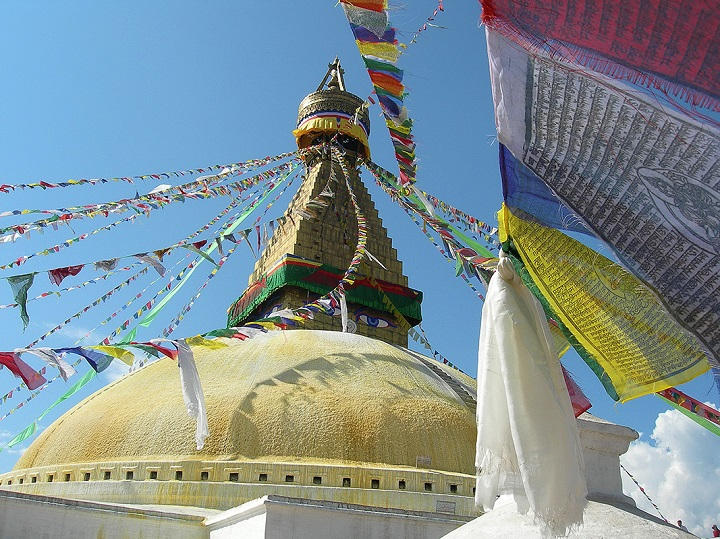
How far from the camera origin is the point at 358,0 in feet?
15.9

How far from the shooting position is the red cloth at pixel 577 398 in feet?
11.6

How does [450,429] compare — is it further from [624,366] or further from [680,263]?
[680,263]

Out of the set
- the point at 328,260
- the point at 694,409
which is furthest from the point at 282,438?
the point at 328,260

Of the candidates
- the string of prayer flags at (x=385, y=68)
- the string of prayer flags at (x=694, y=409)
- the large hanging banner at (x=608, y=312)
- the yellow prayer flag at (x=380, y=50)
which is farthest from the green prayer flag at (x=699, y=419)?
the yellow prayer flag at (x=380, y=50)

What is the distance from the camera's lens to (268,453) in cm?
852

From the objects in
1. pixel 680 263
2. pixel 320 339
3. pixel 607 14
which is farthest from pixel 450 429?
pixel 607 14

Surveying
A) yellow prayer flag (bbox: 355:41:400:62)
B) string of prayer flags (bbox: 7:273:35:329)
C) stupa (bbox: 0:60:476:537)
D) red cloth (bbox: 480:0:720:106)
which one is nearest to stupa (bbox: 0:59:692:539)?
stupa (bbox: 0:60:476:537)

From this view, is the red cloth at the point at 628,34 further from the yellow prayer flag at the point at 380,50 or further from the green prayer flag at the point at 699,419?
the yellow prayer flag at the point at 380,50

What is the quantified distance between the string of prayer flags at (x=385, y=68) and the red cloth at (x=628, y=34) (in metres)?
2.42

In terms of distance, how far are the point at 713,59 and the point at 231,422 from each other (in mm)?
7822

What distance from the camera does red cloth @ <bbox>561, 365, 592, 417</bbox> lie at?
3.52 meters

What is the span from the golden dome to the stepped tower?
3.21 metres

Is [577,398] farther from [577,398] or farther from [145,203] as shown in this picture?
[145,203]

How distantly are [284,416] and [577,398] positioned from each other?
19.1 ft
